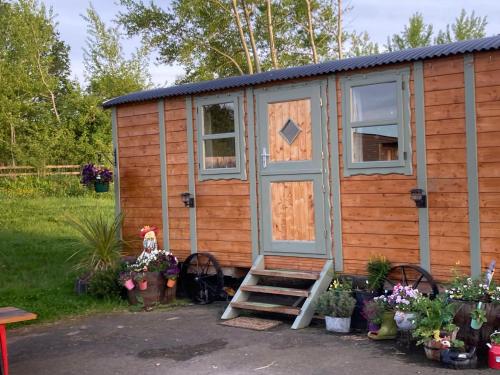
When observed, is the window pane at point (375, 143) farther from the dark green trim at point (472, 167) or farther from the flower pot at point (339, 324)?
the flower pot at point (339, 324)

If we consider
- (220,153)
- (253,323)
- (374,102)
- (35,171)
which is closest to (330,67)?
(374,102)

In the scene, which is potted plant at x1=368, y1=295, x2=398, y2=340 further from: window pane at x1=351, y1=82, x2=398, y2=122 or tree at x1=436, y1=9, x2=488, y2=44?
tree at x1=436, y1=9, x2=488, y2=44

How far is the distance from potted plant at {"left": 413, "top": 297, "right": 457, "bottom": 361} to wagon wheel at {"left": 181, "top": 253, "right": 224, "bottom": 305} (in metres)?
3.20

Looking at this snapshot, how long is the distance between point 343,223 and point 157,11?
65.1ft

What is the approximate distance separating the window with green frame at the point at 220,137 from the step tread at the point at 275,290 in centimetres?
134

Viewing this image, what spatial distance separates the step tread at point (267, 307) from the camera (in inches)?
269

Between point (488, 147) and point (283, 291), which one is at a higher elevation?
point (488, 147)

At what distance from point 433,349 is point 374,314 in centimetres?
91

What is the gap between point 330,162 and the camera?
23.3ft

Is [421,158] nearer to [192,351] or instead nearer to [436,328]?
[436,328]

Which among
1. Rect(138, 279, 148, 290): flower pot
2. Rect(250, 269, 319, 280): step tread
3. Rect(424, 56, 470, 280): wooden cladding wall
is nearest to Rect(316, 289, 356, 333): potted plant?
Rect(250, 269, 319, 280): step tread

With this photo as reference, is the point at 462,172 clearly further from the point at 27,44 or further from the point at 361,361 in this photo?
the point at 27,44

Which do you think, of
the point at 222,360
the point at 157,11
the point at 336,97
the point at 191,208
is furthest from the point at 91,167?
the point at 157,11

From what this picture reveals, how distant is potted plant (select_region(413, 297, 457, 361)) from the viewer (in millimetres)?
5262
